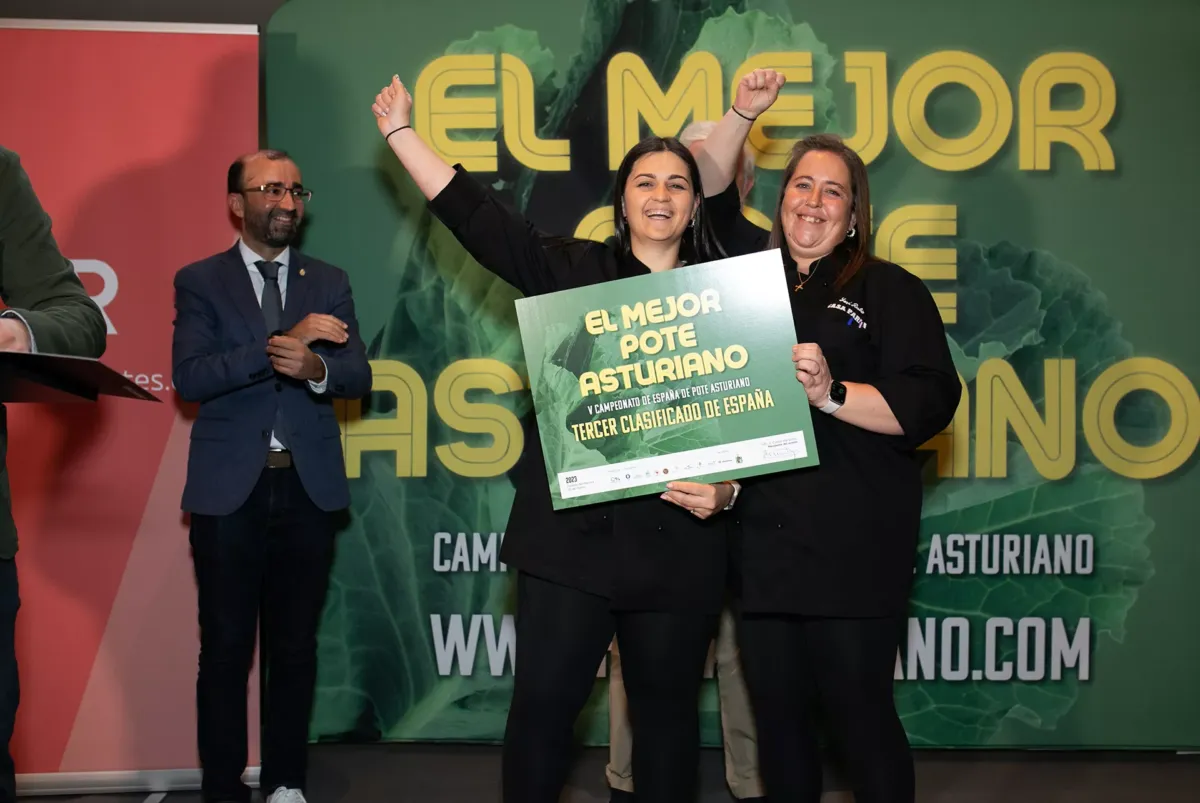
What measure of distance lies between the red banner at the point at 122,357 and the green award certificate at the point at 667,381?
1562 millimetres

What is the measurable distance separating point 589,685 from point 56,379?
3.58 feet

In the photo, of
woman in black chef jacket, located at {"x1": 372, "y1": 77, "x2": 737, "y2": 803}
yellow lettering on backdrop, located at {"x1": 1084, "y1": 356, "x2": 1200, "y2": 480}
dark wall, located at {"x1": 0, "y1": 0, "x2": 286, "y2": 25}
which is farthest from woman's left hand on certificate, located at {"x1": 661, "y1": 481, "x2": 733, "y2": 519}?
dark wall, located at {"x1": 0, "y1": 0, "x2": 286, "y2": 25}

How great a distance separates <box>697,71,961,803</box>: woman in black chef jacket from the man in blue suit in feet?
4.19

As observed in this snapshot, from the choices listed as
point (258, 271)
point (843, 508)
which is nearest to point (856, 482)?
point (843, 508)

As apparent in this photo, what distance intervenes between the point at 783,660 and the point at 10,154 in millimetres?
1607

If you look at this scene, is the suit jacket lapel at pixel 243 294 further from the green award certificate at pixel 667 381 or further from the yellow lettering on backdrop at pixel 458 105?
the green award certificate at pixel 667 381

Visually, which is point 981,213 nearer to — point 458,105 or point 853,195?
point 853,195

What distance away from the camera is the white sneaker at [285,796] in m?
2.94

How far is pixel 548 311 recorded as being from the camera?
2053mm

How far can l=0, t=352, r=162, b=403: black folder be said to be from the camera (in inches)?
56.4

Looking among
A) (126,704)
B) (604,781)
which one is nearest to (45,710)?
(126,704)

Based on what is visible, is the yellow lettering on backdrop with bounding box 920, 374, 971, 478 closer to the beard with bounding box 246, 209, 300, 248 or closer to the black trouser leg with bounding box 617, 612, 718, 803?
the black trouser leg with bounding box 617, 612, 718, 803

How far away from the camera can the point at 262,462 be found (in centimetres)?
286

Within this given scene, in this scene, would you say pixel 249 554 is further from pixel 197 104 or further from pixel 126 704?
pixel 197 104
